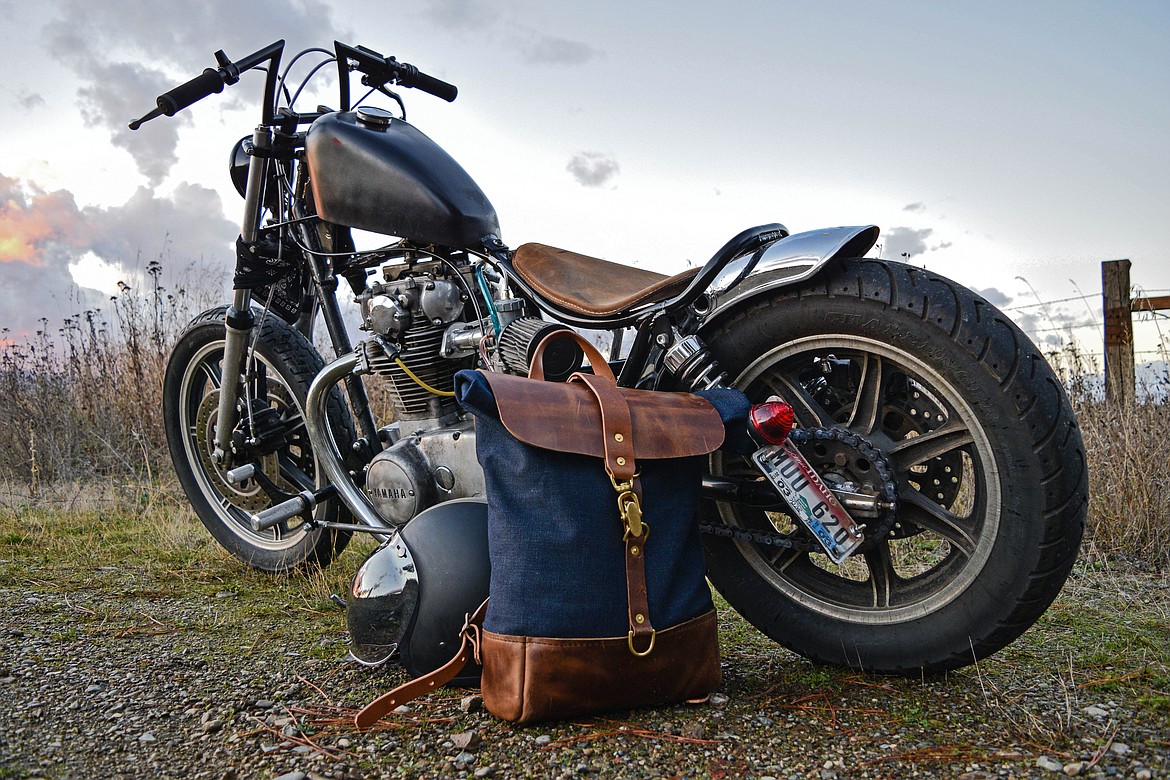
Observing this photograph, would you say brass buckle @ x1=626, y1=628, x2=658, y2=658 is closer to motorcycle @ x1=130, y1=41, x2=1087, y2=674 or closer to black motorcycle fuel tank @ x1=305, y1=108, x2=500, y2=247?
motorcycle @ x1=130, y1=41, x2=1087, y2=674

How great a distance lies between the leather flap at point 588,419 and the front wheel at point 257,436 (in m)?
1.49

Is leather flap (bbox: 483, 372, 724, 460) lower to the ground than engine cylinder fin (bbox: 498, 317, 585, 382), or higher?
lower

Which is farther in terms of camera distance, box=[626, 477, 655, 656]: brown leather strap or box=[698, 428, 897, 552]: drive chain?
box=[698, 428, 897, 552]: drive chain

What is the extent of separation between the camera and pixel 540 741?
5.79 ft

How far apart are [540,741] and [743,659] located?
78cm

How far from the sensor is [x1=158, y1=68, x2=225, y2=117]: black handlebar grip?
284 cm

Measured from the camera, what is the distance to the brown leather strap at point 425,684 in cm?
184

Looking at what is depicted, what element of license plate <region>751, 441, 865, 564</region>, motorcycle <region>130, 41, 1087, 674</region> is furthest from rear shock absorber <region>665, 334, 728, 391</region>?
license plate <region>751, 441, 865, 564</region>

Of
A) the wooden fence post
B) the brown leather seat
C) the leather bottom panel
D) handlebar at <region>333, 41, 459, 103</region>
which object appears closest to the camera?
the leather bottom panel

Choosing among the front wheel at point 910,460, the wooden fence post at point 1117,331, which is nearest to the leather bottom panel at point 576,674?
the front wheel at point 910,460

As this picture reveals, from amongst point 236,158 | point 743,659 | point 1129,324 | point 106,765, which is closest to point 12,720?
point 106,765

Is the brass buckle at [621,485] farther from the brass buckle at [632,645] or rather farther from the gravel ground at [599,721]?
the gravel ground at [599,721]

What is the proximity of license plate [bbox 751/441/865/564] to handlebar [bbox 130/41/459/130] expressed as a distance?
81.7 inches

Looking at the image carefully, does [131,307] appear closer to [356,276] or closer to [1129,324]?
[356,276]
